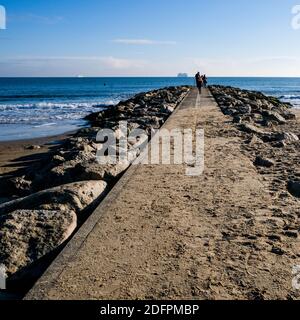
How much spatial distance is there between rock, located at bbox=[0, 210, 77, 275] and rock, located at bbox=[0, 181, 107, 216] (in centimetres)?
23

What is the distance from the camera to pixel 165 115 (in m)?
13.5

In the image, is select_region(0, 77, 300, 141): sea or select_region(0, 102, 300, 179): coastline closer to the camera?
select_region(0, 102, 300, 179): coastline

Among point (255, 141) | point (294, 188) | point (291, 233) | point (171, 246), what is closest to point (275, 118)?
point (255, 141)

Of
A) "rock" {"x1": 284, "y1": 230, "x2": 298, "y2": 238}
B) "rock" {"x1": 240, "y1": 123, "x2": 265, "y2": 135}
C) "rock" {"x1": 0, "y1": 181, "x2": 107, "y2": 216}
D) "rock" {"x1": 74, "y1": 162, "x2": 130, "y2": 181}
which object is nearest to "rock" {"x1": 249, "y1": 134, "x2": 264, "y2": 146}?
"rock" {"x1": 240, "y1": 123, "x2": 265, "y2": 135}

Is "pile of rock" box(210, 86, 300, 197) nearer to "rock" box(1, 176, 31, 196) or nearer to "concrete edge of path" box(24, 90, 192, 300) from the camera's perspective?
"concrete edge of path" box(24, 90, 192, 300)

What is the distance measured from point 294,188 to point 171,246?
200cm

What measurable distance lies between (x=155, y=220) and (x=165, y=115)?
9.87 meters

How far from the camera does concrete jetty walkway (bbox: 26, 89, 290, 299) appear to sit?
2.66 meters

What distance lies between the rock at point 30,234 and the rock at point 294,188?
236 cm

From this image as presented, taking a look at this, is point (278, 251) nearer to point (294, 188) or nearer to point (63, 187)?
point (294, 188)

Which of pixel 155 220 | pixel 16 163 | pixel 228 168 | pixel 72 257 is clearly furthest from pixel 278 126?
pixel 72 257

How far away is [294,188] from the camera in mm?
4633

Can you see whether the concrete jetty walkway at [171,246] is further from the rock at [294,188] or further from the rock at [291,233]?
the rock at [294,188]
